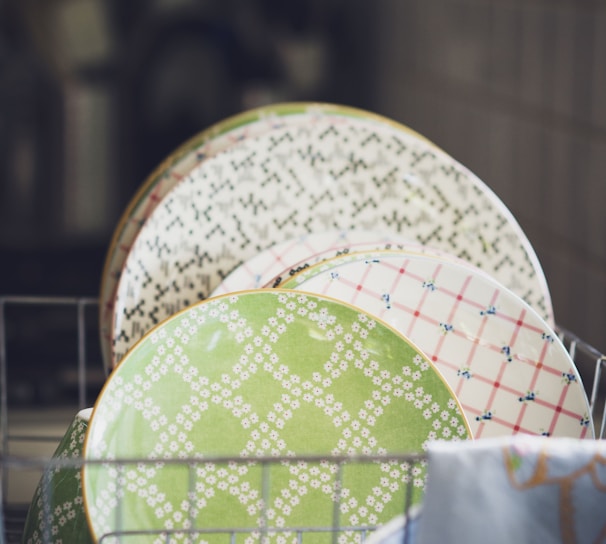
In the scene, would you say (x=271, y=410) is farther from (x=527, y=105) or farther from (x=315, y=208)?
(x=527, y=105)

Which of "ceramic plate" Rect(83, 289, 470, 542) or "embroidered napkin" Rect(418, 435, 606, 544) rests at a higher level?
"embroidered napkin" Rect(418, 435, 606, 544)

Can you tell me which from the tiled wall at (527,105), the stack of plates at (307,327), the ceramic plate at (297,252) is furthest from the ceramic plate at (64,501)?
the tiled wall at (527,105)

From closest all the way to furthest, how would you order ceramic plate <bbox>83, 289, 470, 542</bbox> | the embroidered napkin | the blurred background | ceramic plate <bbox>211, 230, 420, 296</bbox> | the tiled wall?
the embroidered napkin
ceramic plate <bbox>83, 289, 470, 542</bbox>
ceramic plate <bbox>211, 230, 420, 296</bbox>
the tiled wall
the blurred background

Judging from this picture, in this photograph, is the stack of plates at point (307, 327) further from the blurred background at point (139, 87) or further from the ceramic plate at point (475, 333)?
the blurred background at point (139, 87)

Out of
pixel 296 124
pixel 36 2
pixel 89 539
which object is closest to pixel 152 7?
pixel 36 2

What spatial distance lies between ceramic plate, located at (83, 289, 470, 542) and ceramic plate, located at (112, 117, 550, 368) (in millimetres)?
157

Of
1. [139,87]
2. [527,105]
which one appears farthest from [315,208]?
[139,87]

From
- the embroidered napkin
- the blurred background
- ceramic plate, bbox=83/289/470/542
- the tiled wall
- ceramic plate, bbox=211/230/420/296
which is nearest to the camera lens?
the embroidered napkin

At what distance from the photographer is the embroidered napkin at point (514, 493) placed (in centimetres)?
39

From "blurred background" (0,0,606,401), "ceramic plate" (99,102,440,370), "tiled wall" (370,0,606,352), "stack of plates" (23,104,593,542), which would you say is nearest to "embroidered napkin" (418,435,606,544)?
"stack of plates" (23,104,593,542)

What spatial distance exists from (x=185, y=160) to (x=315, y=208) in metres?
0.10

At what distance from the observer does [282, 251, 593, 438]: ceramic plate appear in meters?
0.59

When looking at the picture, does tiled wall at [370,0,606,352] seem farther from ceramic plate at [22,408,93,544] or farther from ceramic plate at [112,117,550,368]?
ceramic plate at [22,408,93,544]

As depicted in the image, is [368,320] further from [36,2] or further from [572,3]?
[36,2]
